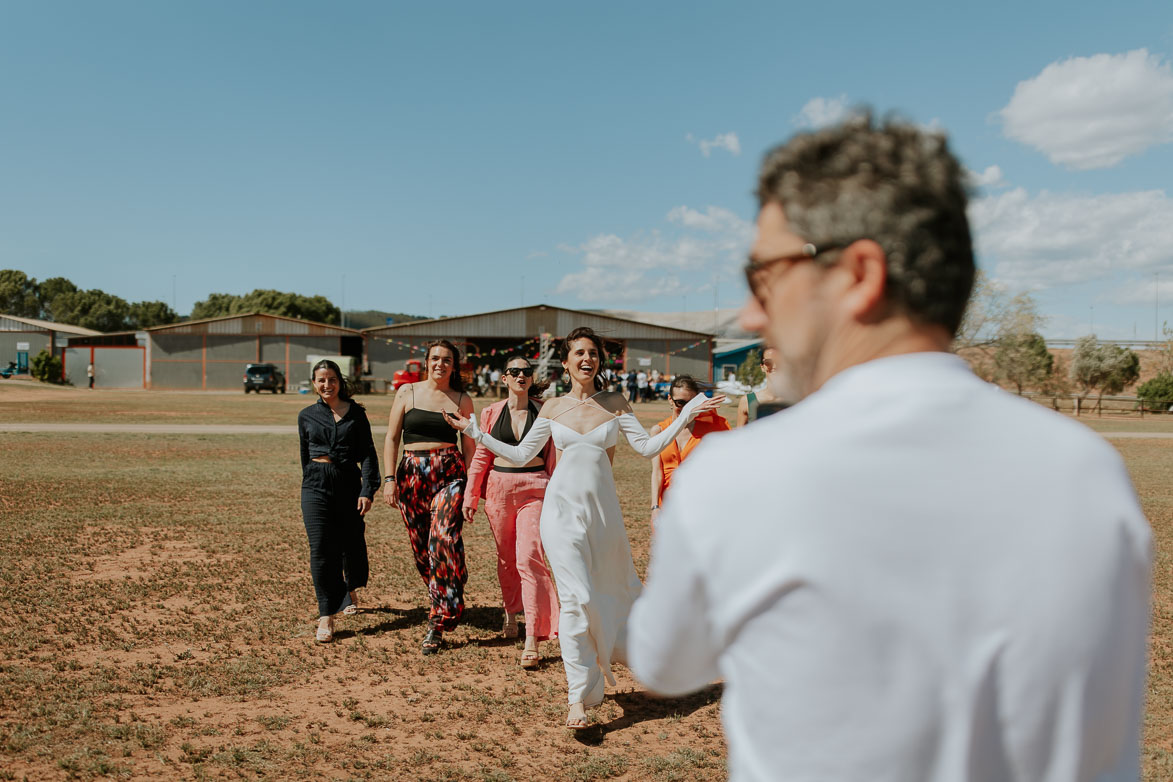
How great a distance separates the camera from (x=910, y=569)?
99 cm

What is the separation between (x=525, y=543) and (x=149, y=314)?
130 m

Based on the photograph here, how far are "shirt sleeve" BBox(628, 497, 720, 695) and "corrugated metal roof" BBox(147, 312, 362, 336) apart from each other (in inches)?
2206

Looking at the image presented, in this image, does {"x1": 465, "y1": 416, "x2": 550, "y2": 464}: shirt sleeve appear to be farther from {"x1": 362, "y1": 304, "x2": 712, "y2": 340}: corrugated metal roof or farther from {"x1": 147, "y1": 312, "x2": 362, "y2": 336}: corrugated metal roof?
{"x1": 147, "y1": 312, "x2": 362, "y2": 336}: corrugated metal roof

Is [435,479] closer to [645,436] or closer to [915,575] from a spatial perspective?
[645,436]

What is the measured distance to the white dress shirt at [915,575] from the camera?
0.98 m

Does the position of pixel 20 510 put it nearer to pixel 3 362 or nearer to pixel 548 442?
pixel 548 442

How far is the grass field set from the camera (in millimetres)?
4629

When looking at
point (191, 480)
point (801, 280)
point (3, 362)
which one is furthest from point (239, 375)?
point (801, 280)

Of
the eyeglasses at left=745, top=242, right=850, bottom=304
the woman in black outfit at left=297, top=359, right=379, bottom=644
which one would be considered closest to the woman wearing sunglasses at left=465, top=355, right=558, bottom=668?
the woman in black outfit at left=297, top=359, right=379, bottom=644

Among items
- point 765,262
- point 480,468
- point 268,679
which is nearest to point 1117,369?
point 480,468

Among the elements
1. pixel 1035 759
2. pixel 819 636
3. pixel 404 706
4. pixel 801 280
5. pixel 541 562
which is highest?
pixel 801 280

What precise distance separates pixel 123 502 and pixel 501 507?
8530mm

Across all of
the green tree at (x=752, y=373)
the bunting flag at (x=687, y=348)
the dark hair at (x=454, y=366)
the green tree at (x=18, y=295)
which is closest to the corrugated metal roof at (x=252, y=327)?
the bunting flag at (x=687, y=348)

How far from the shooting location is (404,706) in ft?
17.8
